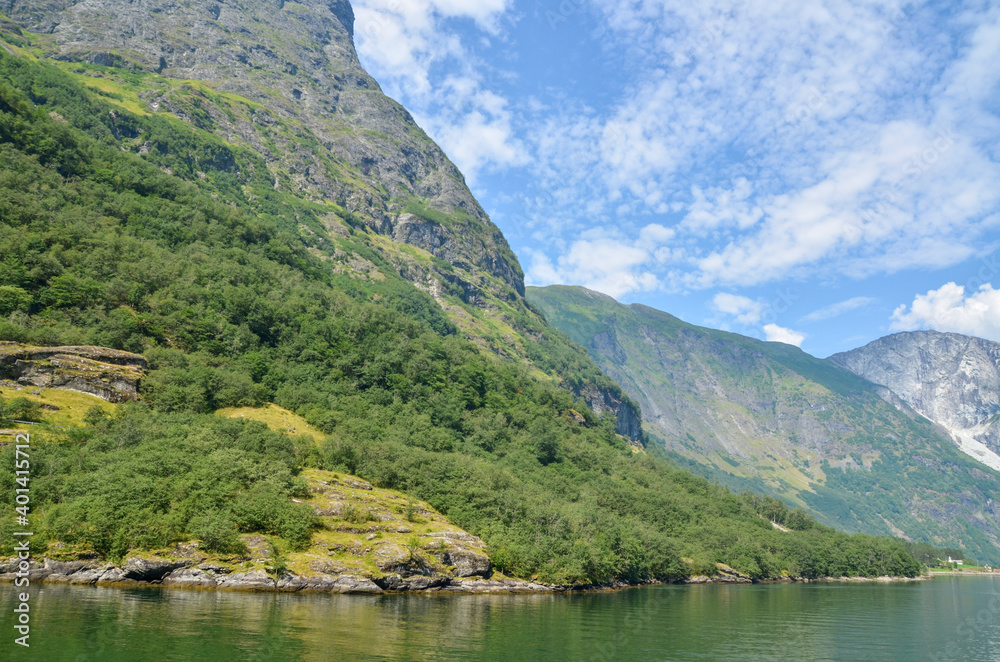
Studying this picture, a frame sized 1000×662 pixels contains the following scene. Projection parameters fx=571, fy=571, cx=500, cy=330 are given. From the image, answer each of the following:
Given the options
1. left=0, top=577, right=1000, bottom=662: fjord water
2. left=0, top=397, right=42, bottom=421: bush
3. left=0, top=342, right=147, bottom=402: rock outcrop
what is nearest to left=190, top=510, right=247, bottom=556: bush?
left=0, top=577, right=1000, bottom=662: fjord water

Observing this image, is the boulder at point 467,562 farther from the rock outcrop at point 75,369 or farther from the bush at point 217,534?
the rock outcrop at point 75,369

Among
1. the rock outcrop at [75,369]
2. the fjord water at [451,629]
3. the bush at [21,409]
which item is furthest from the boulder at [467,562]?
the bush at [21,409]

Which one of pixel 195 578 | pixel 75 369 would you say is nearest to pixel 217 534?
pixel 195 578

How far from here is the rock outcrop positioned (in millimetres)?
99812

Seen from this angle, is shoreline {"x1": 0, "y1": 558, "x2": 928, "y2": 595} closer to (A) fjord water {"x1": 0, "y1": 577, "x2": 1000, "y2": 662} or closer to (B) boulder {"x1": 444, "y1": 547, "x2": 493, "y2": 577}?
(B) boulder {"x1": 444, "y1": 547, "x2": 493, "y2": 577}

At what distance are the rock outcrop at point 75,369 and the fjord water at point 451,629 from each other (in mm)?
51504

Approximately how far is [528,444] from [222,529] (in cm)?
12255

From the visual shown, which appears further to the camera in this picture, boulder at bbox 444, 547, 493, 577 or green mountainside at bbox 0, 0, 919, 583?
boulder at bbox 444, 547, 493, 577

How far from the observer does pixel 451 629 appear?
56750 mm

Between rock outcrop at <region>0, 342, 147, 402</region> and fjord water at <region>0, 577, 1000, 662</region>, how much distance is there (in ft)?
169

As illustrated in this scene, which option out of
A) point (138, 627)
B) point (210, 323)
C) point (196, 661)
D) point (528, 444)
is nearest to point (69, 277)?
point (210, 323)

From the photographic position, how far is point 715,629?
2712 inches

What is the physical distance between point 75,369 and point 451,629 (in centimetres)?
9121

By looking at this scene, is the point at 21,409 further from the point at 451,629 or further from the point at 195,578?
the point at 451,629
